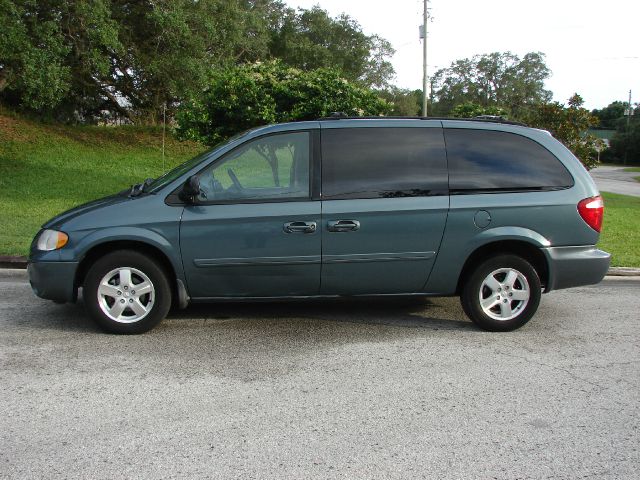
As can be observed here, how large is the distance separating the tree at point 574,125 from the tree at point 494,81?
5943 cm

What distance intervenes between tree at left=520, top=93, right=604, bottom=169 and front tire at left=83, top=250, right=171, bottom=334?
14.5 meters

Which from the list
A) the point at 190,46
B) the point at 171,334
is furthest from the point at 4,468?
the point at 190,46

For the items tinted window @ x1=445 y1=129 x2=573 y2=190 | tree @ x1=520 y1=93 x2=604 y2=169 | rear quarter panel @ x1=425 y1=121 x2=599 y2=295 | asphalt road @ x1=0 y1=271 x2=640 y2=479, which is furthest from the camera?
tree @ x1=520 y1=93 x2=604 y2=169

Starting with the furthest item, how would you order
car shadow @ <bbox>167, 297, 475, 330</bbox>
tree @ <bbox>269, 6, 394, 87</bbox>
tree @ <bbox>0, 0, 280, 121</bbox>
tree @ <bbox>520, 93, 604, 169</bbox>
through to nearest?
tree @ <bbox>269, 6, 394, 87</bbox>
tree @ <bbox>0, 0, 280, 121</bbox>
tree @ <bbox>520, 93, 604, 169</bbox>
car shadow @ <bbox>167, 297, 475, 330</bbox>

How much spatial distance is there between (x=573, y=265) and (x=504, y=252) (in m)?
0.61

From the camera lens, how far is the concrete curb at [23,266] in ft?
26.7

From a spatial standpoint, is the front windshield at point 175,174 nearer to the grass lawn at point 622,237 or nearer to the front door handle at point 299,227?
the front door handle at point 299,227

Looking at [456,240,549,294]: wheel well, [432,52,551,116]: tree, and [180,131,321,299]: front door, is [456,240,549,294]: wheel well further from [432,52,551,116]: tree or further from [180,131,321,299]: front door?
[432,52,551,116]: tree

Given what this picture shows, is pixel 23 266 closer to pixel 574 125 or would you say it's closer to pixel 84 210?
pixel 84 210

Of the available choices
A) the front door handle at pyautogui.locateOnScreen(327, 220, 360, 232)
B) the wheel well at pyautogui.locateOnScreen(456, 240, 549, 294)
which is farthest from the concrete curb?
the front door handle at pyautogui.locateOnScreen(327, 220, 360, 232)

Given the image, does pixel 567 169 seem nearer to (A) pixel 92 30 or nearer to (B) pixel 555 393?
(B) pixel 555 393

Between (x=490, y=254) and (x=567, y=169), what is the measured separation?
1.05m

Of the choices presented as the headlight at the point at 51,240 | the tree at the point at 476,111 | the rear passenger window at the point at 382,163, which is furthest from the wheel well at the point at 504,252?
the tree at the point at 476,111

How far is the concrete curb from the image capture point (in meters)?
8.13
